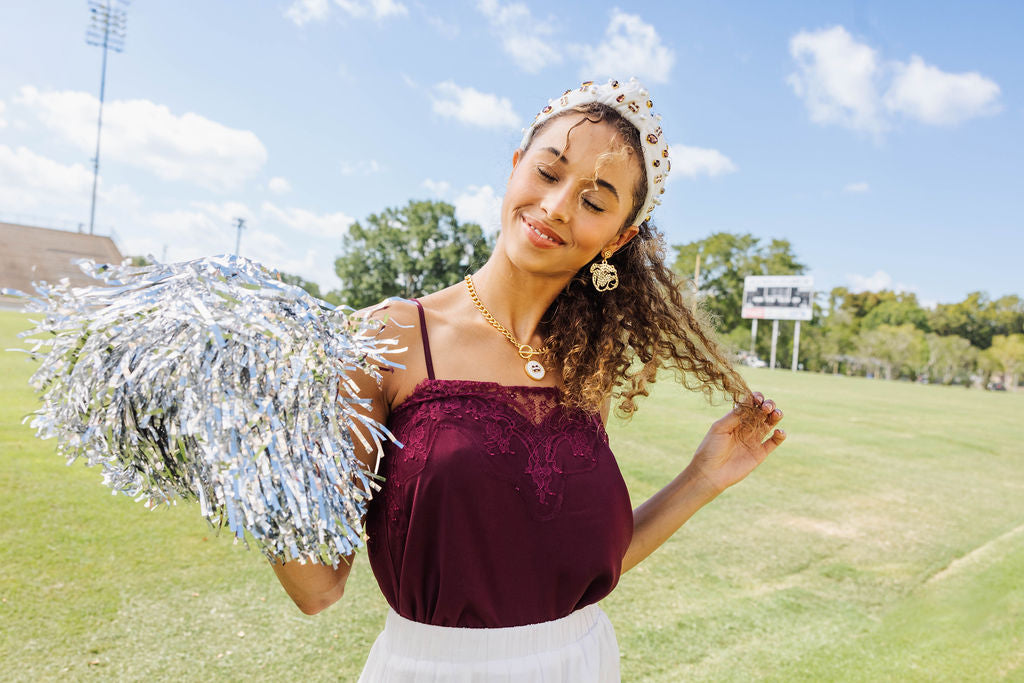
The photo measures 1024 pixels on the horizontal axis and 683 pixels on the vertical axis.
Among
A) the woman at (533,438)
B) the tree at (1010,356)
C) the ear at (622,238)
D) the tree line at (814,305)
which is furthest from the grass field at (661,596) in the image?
the tree at (1010,356)

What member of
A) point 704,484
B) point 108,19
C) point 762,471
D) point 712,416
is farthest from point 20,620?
point 108,19

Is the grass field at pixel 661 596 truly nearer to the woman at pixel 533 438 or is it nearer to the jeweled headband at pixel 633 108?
the woman at pixel 533 438

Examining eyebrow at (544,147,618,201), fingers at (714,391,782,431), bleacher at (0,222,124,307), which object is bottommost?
fingers at (714,391,782,431)

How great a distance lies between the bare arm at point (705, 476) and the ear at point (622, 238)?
51 centimetres

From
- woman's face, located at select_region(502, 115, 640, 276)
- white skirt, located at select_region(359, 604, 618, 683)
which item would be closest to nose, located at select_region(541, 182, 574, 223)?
woman's face, located at select_region(502, 115, 640, 276)

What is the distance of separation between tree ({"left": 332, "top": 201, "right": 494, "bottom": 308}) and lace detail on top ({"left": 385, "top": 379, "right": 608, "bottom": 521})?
48827 mm

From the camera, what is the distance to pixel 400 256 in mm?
50469

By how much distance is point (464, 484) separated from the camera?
125 centimetres

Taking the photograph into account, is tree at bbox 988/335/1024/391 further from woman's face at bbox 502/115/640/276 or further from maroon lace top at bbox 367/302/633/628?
maroon lace top at bbox 367/302/633/628

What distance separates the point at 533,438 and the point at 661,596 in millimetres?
3215

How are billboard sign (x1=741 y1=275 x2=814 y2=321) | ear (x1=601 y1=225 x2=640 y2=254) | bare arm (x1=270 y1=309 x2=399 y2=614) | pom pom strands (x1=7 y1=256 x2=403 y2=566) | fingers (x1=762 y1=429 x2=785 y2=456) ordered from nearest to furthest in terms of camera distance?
pom pom strands (x1=7 y1=256 x2=403 y2=566), bare arm (x1=270 y1=309 x2=399 y2=614), ear (x1=601 y1=225 x2=640 y2=254), fingers (x1=762 y1=429 x2=785 y2=456), billboard sign (x1=741 y1=275 x2=814 y2=321)

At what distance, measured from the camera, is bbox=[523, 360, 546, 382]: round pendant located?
1541 millimetres

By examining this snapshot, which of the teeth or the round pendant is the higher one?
the teeth

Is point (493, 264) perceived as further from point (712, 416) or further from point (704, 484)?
point (712, 416)
